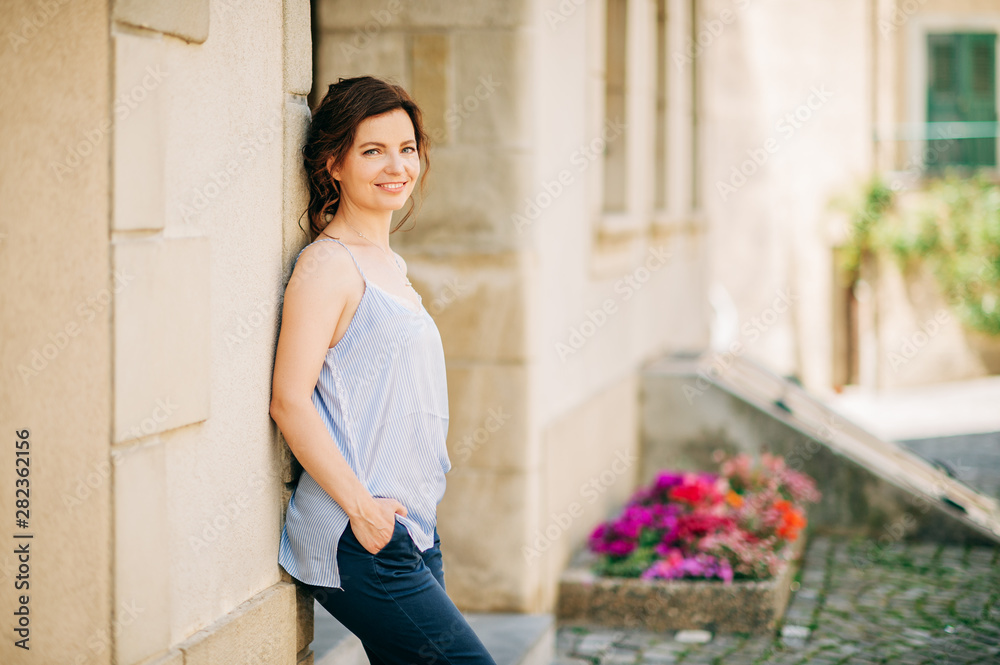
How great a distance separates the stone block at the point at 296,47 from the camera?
9.46 feet

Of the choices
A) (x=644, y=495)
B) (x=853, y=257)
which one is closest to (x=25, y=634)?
(x=644, y=495)

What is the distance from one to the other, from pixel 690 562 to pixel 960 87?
485 inches

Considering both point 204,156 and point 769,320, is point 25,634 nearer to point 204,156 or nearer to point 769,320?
point 204,156

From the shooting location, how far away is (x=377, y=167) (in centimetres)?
285

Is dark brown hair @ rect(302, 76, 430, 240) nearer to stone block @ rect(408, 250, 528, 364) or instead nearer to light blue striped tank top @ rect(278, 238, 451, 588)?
light blue striped tank top @ rect(278, 238, 451, 588)

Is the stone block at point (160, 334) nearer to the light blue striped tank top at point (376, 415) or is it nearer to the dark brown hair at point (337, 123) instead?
the light blue striped tank top at point (376, 415)

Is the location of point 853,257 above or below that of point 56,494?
above

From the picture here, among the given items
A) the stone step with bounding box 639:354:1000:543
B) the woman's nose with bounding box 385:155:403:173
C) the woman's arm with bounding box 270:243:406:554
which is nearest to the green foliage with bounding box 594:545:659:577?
the stone step with bounding box 639:354:1000:543

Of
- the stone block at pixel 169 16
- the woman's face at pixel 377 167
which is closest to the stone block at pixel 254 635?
the woman's face at pixel 377 167

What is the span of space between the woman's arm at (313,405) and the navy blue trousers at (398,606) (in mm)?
54

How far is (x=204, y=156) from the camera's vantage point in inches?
96.7

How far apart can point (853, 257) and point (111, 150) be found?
14.1 m

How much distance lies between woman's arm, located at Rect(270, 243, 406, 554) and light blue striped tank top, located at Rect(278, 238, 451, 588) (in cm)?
5

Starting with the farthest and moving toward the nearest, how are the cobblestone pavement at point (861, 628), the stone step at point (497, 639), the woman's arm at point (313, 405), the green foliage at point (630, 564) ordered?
the green foliage at point (630, 564) → the cobblestone pavement at point (861, 628) → the stone step at point (497, 639) → the woman's arm at point (313, 405)
